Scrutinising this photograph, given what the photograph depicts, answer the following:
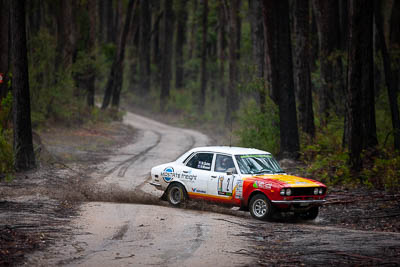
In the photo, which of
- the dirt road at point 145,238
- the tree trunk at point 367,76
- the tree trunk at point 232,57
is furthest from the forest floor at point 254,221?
the tree trunk at point 232,57

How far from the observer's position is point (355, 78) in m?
16.2

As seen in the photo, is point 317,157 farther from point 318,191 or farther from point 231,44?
point 231,44

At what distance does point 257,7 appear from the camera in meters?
32.7

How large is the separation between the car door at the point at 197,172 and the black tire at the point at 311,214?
7.47 ft

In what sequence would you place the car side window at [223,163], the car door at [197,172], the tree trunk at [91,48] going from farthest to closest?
the tree trunk at [91,48] < the car door at [197,172] < the car side window at [223,163]

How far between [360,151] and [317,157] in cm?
308

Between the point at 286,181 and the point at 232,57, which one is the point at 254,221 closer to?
the point at 286,181

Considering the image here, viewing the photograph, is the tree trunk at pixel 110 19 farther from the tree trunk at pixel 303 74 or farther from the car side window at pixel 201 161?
the car side window at pixel 201 161

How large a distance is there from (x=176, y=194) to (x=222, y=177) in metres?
1.59

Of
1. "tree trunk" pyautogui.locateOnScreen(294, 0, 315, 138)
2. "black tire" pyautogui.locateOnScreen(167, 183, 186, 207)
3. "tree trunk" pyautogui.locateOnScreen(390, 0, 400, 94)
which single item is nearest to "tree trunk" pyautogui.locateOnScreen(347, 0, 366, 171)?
"black tire" pyautogui.locateOnScreen(167, 183, 186, 207)

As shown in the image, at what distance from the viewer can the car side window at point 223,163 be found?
13086mm

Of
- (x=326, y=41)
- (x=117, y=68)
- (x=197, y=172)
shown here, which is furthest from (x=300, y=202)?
(x=117, y=68)

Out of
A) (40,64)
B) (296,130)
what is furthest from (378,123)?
(40,64)

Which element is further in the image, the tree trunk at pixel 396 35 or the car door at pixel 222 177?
the tree trunk at pixel 396 35
